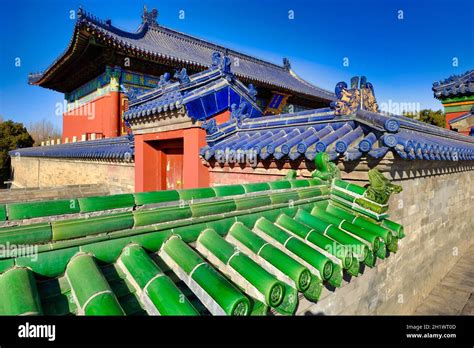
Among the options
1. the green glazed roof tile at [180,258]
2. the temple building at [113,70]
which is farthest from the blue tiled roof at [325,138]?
the temple building at [113,70]

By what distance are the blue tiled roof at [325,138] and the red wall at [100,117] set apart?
8568 millimetres

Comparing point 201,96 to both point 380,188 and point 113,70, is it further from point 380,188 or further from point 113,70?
point 113,70

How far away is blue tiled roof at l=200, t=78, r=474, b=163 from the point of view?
359 cm

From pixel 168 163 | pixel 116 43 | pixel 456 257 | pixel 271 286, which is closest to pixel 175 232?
pixel 271 286

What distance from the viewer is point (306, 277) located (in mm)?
2254

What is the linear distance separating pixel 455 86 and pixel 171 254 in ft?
Answer: 54.8

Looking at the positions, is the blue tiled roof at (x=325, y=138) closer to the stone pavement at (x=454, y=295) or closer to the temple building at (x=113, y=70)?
the stone pavement at (x=454, y=295)

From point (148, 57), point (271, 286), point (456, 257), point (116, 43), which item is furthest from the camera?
point (148, 57)

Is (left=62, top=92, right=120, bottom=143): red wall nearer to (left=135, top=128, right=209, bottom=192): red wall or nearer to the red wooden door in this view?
(left=135, top=128, right=209, bottom=192): red wall

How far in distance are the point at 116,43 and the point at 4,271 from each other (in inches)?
451

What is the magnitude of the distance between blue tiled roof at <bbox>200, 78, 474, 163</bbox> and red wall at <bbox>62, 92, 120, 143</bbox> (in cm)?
857

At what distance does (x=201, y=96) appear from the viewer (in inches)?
229
